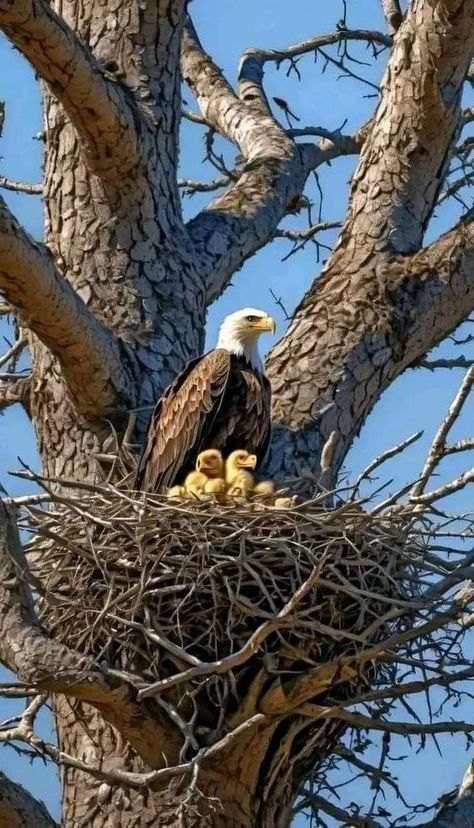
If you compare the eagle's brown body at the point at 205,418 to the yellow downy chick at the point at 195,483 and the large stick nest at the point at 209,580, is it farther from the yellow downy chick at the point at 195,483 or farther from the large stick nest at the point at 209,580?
the large stick nest at the point at 209,580

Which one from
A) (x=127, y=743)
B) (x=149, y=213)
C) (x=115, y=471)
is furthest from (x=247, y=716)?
(x=149, y=213)

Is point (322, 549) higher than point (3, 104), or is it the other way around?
point (3, 104)

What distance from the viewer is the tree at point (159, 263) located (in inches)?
252

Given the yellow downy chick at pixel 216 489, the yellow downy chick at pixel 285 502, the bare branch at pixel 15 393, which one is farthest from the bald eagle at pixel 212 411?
the bare branch at pixel 15 393

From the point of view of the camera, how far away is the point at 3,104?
657 centimetres

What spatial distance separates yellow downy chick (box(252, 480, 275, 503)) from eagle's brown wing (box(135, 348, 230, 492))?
401 mm

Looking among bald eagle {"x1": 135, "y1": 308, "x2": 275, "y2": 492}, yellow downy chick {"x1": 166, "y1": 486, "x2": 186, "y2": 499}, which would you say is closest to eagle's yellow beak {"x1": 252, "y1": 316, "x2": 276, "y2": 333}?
bald eagle {"x1": 135, "y1": 308, "x2": 275, "y2": 492}

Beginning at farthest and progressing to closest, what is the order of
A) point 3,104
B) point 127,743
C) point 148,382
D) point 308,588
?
1. point 148,382
2. point 3,104
3. point 127,743
4. point 308,588

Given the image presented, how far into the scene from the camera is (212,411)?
23.5ft

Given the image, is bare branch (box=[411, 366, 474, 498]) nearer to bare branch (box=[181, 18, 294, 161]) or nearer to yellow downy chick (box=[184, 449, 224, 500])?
yellow downy chick (box=[184, 449, 224, 500])

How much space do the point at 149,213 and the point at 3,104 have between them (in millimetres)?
953

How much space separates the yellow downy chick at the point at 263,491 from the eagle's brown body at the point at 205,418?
16.1 inches

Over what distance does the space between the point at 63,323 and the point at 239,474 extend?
96 centimetres

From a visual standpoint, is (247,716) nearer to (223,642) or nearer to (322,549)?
(223,642)
